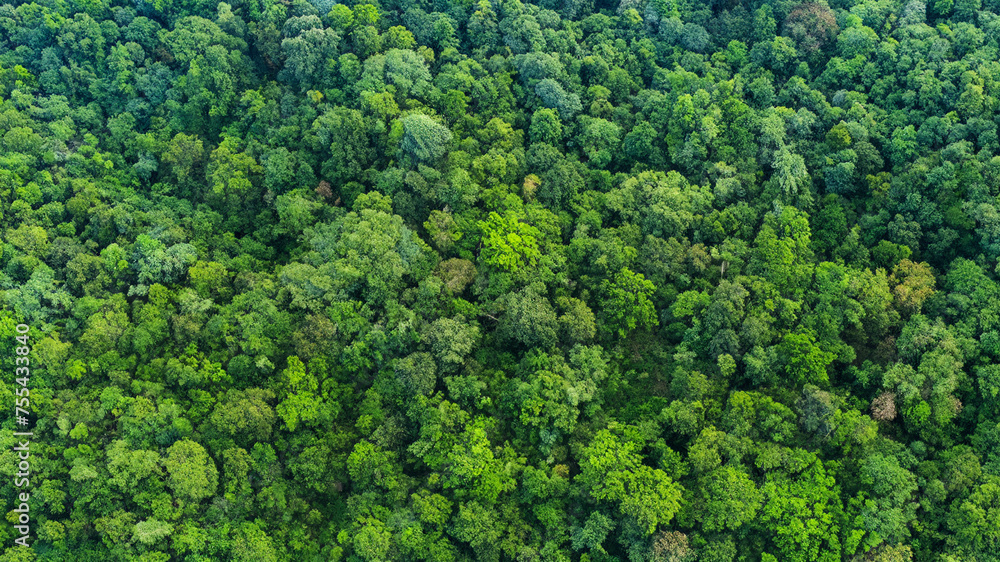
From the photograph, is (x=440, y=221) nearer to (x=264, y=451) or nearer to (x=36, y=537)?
(x=264, y=451)

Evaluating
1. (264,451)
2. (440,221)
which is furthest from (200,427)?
(440,221)

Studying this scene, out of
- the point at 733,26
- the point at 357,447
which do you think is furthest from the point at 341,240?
the point at 733,26

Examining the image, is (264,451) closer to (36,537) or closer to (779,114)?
(36,537)

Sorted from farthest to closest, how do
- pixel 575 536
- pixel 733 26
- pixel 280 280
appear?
pixel 733 26, pixel 280 280, pixel 575 536

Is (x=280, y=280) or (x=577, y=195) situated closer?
(x=280, y=280)

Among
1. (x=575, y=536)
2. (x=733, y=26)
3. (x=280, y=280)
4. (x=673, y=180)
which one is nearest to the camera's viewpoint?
(x=575, y=536)

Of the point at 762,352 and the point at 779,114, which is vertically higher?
the point at 779,114

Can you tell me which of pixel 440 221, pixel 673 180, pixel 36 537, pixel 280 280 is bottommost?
pixel 36 537
